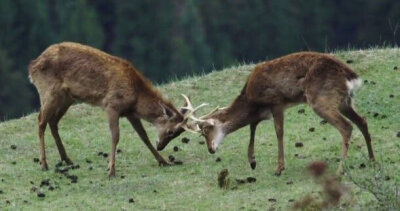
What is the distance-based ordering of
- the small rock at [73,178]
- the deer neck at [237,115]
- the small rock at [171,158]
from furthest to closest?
1. the small rock at [171,158]
2. the deer neck at [237,115]
3. the small rock at [73,178]

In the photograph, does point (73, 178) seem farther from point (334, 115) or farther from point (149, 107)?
point (334, 115)

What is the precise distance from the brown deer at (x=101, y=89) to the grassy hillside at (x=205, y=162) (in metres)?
0.61

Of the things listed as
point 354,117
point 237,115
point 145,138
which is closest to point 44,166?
point 145,138

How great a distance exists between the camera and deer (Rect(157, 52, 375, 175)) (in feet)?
48.7

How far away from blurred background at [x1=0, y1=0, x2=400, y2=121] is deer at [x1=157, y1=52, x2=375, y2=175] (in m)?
50.8

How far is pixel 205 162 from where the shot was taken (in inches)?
639

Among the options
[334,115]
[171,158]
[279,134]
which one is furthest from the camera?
[171,158]

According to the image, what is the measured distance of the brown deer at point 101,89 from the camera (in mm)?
16234

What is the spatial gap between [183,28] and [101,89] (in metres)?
62.8

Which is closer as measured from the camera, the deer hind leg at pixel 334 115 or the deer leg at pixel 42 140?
the deer hind leg at pixel 334 115

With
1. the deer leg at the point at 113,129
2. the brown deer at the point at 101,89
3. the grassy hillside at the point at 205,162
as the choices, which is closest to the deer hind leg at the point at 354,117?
the grassy hillside at the point at 205,162

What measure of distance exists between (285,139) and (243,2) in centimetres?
6188

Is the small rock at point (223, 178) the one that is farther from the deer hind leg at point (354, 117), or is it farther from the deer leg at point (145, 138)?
the deer leg at point (145, 138)

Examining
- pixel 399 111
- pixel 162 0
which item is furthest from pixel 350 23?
pixel 399 111
